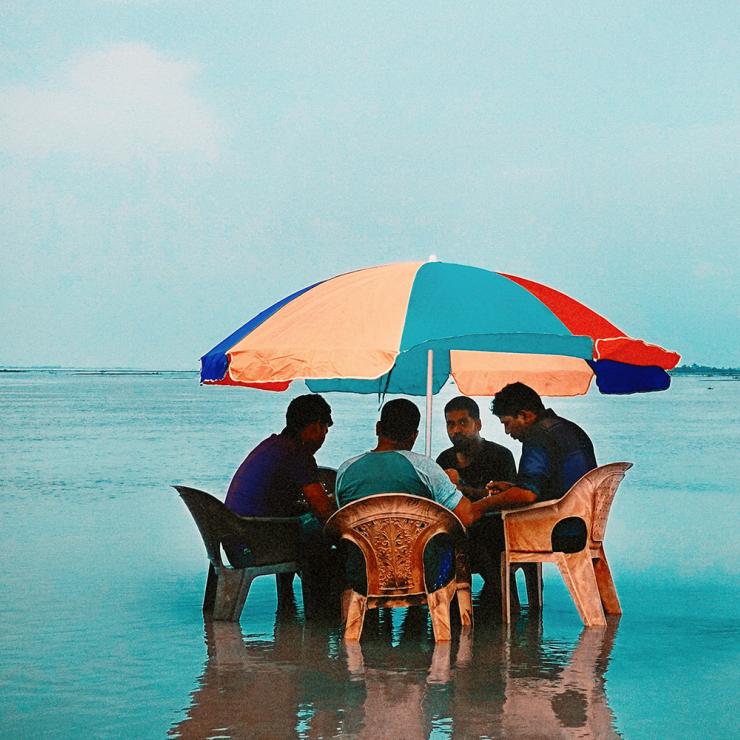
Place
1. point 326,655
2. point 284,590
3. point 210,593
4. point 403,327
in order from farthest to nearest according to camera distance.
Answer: point 284,590 → point 210,593 → point 326,655 → point 403,327

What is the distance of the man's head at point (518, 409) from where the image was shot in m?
7.73

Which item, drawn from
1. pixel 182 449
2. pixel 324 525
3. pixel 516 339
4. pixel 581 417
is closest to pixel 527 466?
pixel 516 339

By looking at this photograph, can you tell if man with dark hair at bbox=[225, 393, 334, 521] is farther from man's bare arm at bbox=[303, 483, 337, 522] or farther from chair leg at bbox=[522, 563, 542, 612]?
chair leg at bbox=[522, 563, 542, 612]

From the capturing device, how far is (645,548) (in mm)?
11977

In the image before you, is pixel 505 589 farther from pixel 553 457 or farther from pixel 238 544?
pixel 238 544

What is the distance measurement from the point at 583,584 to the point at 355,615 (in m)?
1.46

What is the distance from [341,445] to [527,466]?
19.8 meters

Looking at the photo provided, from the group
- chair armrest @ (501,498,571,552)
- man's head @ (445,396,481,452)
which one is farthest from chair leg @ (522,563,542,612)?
chair armrest @ (501,498,571,552)

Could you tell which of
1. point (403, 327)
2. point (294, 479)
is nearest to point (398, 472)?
point (403, 327)

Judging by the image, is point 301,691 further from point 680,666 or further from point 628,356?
point 628,356


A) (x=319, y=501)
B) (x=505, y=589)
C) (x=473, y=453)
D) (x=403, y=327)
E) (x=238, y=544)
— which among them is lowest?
(x=505, y=589)

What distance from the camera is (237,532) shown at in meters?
7.52

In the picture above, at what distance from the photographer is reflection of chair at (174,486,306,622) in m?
7.49

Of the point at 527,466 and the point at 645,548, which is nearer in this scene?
the point at 527,466
